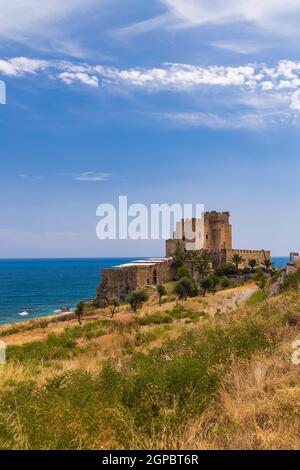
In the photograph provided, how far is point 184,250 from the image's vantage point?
188 feet

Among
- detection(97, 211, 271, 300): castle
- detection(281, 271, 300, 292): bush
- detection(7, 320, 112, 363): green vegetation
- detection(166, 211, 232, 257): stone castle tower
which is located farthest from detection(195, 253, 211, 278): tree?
detection(7, 320, 112, 363): green vegetation

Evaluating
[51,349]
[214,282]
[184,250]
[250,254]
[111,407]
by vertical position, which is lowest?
[51,349]

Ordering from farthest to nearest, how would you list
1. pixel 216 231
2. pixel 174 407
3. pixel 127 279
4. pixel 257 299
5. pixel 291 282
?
pixel 216 231, pixel 127 279, pixel 257 299, pixel 291 282, pixel 174 407

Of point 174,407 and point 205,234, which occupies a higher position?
point 205,234

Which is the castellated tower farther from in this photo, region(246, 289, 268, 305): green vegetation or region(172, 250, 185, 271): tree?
region(246, 289, 268, 305): green vegetation

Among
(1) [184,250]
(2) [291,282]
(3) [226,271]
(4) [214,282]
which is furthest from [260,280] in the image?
(1) [184,250]

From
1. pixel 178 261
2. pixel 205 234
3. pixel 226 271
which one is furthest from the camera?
pixel 205 234

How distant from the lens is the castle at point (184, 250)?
4584 cm

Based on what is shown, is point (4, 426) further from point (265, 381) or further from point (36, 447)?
point (265, 381)

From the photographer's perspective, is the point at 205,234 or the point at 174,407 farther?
the point at 205,234

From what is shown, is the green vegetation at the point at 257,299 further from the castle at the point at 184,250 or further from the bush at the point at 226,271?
the bush at the point at 226,271

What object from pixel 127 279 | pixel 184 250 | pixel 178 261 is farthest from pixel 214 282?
pixel 184 250

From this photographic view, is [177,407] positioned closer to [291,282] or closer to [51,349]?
[51,349]

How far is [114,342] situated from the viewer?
1549 cm
